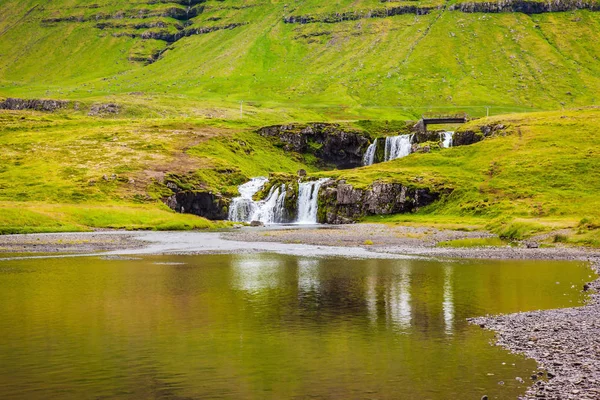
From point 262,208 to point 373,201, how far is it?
1058 inches

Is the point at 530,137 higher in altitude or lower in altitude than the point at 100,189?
higher

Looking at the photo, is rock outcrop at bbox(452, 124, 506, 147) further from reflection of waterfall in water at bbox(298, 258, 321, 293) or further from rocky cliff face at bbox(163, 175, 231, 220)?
reflection of waterfall in water at bbox(298, 258, 321, 293)

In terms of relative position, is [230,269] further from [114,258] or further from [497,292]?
[497,292]

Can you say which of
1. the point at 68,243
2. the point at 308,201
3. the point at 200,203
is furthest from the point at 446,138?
the point at 68,243

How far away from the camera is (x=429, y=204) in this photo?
140 metres

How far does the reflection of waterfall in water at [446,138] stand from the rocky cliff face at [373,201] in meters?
42.4

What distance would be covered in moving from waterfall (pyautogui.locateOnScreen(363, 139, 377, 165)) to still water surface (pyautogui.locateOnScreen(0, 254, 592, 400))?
134 m

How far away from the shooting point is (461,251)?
7925 centimetres

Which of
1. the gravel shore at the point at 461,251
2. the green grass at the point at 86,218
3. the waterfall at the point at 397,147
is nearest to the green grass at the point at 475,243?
the gravel shore at the point at 461,251

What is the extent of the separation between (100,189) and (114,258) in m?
80.0

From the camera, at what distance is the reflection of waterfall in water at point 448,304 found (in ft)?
121

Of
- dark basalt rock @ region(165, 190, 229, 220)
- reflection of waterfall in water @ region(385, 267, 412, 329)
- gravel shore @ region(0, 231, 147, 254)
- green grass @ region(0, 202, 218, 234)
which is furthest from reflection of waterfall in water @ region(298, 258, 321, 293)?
dark basalt rock @ region(165, 190, 229, 220)

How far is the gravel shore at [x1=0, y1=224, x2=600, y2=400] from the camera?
26802 mm

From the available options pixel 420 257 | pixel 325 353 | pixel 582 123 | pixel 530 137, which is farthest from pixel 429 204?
pixel 325 353
